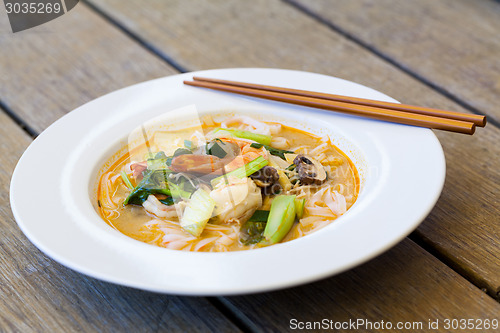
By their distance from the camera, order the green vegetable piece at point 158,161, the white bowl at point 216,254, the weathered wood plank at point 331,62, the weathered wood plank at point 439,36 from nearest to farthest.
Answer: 1. the white bowl at point 216,254
2. the weathered wood plank at point 331,62
3. the green vegetable piece at point 158,161
4. the weathered wood plank at point 439,36

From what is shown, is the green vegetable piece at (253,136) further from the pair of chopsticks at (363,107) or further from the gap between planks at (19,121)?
the gap between planks at (19,121)

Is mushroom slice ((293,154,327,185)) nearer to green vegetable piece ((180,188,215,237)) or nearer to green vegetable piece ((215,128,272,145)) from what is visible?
green vegetable piece ((215,128,272,145))

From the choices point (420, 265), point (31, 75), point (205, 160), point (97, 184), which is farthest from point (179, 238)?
point (31, 75)

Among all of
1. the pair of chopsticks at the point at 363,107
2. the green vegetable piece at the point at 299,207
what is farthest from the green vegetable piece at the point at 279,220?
the pair of chopsticks at the point at 363,107

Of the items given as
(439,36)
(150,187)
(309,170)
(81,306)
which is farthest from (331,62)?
(81,306)

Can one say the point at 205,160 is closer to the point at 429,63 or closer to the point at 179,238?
the point at 179,238

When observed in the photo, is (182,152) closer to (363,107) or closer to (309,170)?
(309,170)
